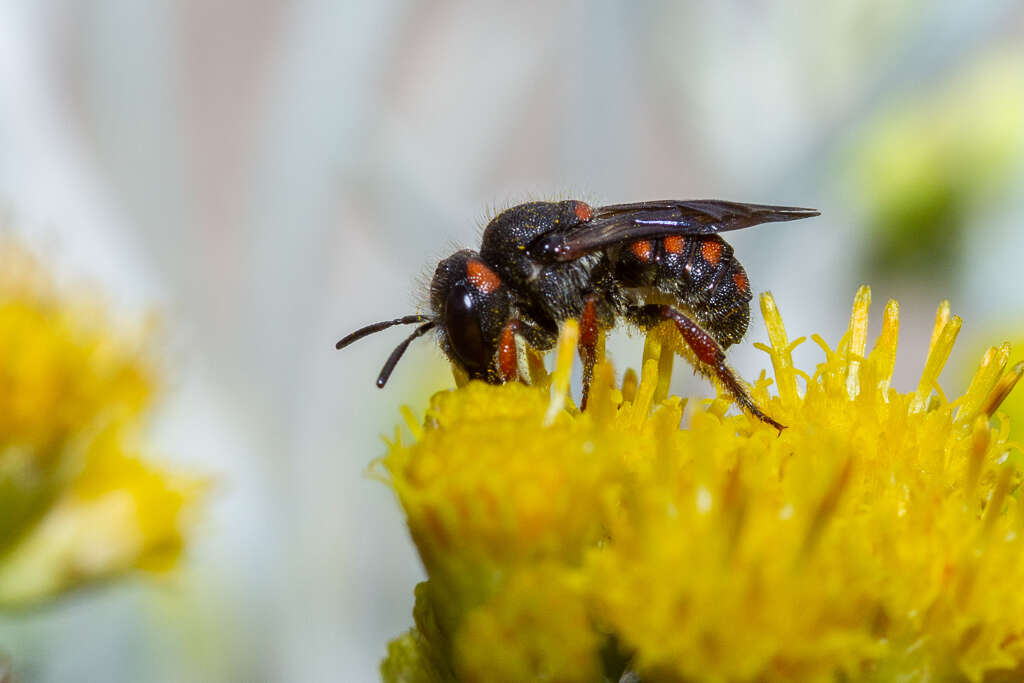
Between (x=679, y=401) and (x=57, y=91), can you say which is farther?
(x=57, y=91)

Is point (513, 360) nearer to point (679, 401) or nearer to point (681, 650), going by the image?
point (679, 401)

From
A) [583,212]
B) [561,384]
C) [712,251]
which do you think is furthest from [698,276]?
[561,384]

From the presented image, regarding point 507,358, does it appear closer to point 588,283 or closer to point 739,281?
point 588,283

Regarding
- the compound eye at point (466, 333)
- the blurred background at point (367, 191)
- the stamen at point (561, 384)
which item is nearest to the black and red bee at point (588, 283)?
the compound eye at point (466, 333)


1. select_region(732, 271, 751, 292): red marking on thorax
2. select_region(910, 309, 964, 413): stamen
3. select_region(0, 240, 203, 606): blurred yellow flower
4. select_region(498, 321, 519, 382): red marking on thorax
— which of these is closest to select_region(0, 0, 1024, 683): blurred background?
select_region(0, 240, 203, 606): blurred yellow flower

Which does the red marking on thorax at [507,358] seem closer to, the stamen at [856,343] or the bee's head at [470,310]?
the bee's head at [470,310]

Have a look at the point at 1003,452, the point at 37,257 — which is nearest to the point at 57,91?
the point at 37,257
